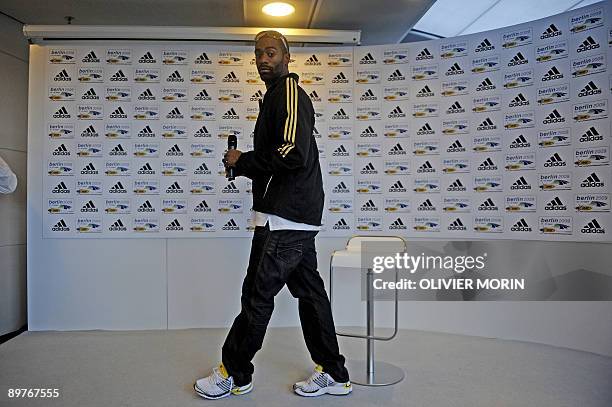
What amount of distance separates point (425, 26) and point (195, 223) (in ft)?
9.43

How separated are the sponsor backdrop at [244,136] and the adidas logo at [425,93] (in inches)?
0.7

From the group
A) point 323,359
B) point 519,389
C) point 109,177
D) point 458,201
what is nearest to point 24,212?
point 109,177

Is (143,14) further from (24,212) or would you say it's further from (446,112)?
(446,112)

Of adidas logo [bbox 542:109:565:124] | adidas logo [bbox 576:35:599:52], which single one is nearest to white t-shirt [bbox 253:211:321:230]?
adidas logo [bbox 542:109:565:124]

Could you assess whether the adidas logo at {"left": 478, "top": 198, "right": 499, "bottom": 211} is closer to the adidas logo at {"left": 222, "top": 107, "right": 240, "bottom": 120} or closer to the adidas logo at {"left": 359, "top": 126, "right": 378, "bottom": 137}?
the adidas logo at {"left": 359, "top": 126, "right": 378, "bottom": 137}

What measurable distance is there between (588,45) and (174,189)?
10.1 ft

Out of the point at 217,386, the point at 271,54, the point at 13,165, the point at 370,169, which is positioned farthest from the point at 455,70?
the point at 13,165

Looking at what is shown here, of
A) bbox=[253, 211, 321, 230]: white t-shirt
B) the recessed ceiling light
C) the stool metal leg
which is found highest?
the recessed ceiling light

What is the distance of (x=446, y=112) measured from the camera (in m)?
Result: 3.69

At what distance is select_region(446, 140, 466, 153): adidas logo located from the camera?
3643 millimetres

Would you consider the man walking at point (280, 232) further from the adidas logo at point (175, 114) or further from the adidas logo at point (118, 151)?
the adidas logo at point (118, 151)

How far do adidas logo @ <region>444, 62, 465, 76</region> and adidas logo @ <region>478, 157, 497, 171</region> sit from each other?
69cm

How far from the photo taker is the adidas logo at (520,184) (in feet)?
11.1

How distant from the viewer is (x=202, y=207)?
377 centimetres
